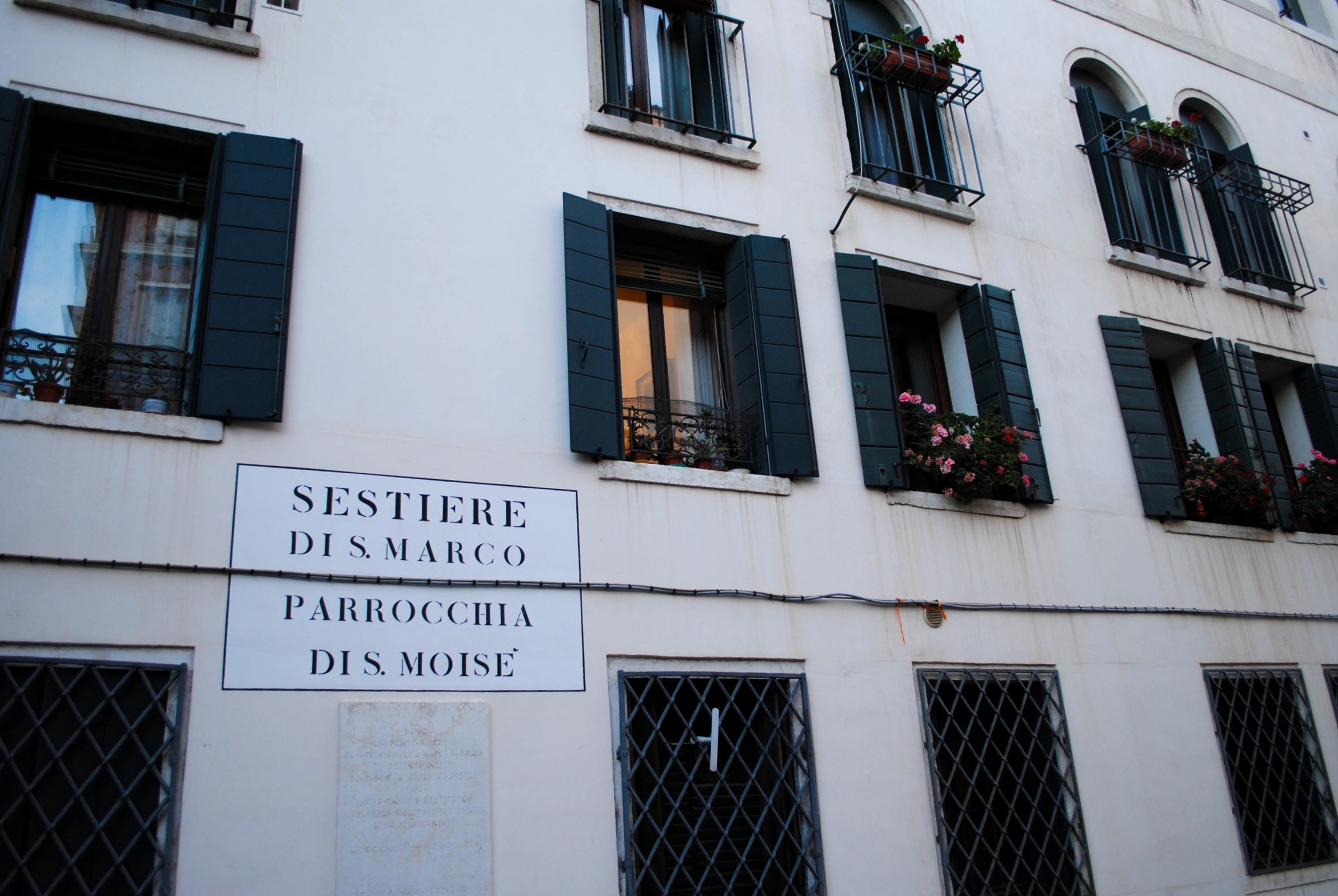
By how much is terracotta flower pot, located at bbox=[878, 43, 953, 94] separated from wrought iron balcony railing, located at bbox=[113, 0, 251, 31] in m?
4.77

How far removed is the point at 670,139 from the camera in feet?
24.7

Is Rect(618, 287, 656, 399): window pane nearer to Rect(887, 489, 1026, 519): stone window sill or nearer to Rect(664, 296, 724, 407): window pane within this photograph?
Rect(664, 296, 724, 407): window pane

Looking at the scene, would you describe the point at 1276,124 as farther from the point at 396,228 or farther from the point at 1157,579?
the point at 396,228

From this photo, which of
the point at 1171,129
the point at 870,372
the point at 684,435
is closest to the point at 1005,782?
the point at 870,372

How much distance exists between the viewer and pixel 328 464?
5703mm

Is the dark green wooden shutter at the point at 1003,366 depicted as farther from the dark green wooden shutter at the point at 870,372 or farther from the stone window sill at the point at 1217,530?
the stone window sill at the point at 1217,530

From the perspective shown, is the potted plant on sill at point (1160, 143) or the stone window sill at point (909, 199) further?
the potted plant on sill at point (1160, 143)

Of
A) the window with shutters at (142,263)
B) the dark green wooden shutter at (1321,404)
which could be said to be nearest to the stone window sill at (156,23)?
the window with shutters at (142,263)

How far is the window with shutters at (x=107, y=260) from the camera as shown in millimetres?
5617

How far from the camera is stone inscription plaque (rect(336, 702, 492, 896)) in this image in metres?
5.11

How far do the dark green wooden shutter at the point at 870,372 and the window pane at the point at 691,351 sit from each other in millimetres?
950

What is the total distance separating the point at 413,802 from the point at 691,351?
12.0 ft

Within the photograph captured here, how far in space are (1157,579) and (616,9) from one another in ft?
18.9

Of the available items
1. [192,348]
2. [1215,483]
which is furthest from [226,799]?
[1215,483]
